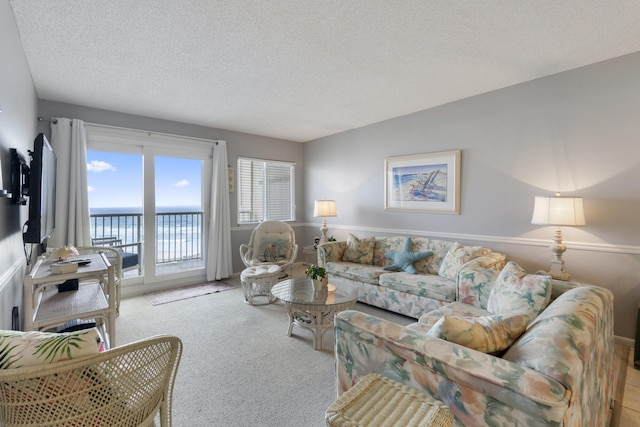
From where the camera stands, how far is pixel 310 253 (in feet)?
17.1

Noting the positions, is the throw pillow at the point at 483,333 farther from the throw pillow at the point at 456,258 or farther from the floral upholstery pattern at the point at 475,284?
the throw pillow at the point at 456,258

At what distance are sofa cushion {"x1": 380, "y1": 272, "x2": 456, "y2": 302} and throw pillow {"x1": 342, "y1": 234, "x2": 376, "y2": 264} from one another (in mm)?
684

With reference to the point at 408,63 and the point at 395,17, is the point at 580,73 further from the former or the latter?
the point at 395,17

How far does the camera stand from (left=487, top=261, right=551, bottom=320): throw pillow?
174 centimetres

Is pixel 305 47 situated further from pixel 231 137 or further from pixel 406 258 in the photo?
pixel 231 137

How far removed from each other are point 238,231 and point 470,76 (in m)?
4.06

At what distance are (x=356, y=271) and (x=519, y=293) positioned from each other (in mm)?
1995

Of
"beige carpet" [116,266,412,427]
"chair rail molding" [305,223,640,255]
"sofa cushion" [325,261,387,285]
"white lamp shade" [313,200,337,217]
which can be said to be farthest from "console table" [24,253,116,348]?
"chair rail molding" [305,223,640,255]

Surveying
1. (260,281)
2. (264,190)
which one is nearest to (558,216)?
(260,281)

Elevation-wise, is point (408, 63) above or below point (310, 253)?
above

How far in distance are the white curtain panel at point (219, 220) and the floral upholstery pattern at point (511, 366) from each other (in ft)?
11.8

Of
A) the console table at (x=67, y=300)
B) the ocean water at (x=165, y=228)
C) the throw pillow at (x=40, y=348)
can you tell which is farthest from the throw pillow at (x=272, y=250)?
the throw pillow at (x=40, y=348)

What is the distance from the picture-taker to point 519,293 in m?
1.87

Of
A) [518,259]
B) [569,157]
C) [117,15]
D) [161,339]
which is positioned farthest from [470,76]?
[161,339]
